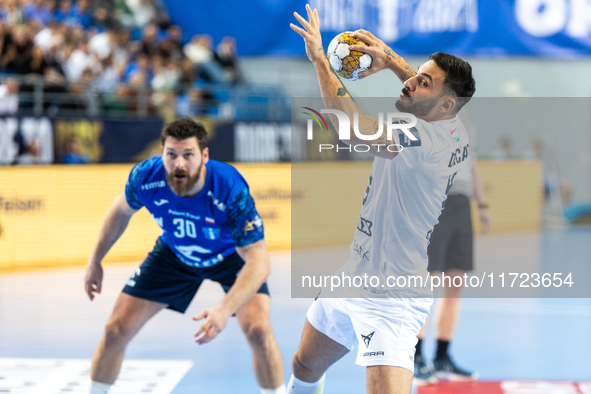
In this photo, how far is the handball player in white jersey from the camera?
3.07m

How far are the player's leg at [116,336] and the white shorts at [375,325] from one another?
1298mm

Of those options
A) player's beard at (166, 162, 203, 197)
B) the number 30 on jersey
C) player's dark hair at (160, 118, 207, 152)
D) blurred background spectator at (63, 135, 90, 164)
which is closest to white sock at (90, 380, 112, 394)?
the number 30 on jersey

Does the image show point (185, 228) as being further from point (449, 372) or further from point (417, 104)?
point (449, 372)

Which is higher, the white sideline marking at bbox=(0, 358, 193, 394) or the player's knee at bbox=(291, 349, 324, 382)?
the player's knee at bbox=(291, 349, 324, 382)

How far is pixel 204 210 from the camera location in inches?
162

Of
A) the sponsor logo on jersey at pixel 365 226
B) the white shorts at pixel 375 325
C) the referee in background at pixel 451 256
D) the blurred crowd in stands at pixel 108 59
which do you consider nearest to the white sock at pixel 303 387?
the white shorts at pixel 375 325

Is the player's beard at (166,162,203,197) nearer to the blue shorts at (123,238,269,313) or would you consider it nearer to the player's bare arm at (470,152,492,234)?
the blue shorts at (123,238,269,313)

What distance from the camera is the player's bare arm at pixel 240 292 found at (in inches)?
127

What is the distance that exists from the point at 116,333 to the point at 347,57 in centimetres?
216

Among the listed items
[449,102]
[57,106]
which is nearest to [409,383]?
[449,102]

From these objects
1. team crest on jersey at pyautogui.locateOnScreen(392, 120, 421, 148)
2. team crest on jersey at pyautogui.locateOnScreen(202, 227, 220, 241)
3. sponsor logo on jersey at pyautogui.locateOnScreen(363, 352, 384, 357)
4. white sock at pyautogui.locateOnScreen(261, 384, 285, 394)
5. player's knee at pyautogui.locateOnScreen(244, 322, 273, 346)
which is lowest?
white sock at pyautogui.locateOnScreen(261, 384, 285, 394)

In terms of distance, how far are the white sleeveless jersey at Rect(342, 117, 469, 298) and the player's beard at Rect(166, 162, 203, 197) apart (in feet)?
3.79

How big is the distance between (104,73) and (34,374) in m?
8.45

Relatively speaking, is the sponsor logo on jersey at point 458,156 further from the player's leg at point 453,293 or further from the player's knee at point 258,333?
the player's leg at point 453,293
